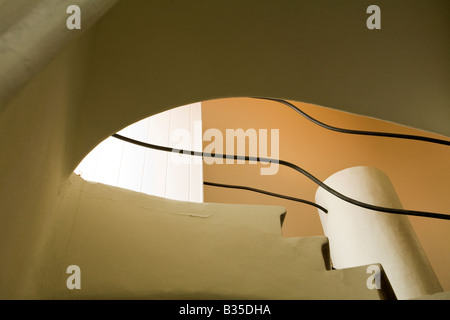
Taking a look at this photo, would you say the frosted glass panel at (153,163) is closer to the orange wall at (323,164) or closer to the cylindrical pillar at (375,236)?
the cylindrical pillar at (375,236)

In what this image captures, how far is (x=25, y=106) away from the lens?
958 millimetres

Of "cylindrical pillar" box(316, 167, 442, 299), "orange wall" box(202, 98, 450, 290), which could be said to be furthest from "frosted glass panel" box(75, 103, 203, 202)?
"orange wall" box(202, 98, 450, 290)

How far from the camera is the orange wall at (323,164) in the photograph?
4461 mm

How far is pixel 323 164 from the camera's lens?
16.0 feet

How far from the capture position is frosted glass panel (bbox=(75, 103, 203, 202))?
101 inches

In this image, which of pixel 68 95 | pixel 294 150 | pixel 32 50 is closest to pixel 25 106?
pixel 32 50

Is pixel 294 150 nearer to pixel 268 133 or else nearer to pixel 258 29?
pixel 268 133

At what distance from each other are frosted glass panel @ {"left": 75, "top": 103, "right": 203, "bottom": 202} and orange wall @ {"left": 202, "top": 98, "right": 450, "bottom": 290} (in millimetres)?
1042

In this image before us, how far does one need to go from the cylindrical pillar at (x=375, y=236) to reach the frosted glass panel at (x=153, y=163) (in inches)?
37.0

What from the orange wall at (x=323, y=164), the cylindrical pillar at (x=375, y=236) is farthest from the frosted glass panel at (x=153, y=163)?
the orange wall at (x=323, y=164)

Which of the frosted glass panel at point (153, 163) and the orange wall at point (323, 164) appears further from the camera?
the orange wall at point (323, 164)

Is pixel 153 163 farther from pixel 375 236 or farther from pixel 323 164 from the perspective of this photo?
pixel 323 164

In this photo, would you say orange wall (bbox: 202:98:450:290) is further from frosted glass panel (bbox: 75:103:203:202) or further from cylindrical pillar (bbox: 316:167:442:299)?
cylindrical pillar (bbox: 316:167:442:299)
